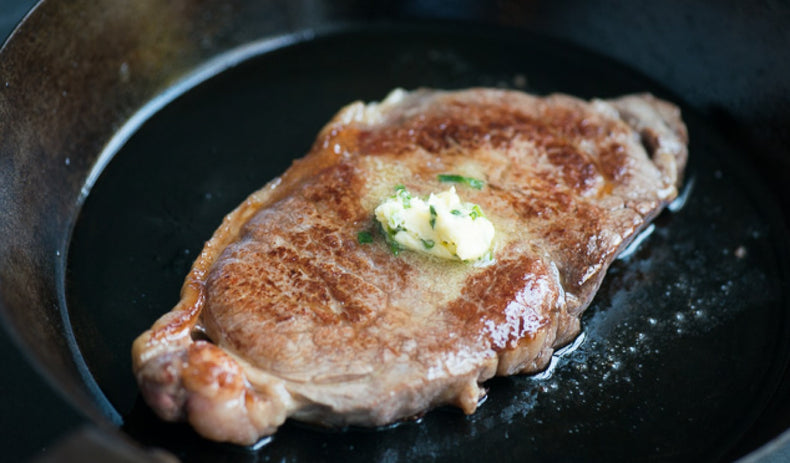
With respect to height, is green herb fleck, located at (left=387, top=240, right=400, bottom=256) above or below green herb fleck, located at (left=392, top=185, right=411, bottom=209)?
below

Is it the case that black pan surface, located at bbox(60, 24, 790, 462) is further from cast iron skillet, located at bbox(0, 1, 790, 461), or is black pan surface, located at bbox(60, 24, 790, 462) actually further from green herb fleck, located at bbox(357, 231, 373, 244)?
green herb fleck, located at bbox(357, 231, 373, 244)

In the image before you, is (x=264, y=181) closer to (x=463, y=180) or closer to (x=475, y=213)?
(x=463, y=180)

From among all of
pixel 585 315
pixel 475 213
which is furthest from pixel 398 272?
pixel 585 315

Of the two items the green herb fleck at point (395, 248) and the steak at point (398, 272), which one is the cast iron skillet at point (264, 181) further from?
the green herb fleck at point (395, 248)

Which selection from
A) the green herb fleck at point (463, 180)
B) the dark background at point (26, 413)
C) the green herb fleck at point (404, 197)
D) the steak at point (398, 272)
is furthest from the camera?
the green herb fleck at point (463, 180)

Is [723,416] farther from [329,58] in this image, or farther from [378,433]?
[329,58]

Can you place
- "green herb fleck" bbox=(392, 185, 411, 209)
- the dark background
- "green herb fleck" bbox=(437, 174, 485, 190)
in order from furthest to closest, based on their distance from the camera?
1. "green herb fleck" bbox=(437, 174, 485, 190)
2. "green herb fleck" bbox=(392, 185, 411, 209)
3. the dark background

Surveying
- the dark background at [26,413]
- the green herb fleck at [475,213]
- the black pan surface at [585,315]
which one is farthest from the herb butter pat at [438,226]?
the dark background at [26,413]

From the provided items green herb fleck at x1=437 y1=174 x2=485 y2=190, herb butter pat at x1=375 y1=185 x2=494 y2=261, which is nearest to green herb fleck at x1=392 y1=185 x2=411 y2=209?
herb butter pat at x1=375 y1=185 x2=494 y2=261
